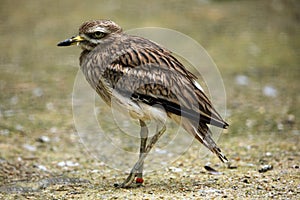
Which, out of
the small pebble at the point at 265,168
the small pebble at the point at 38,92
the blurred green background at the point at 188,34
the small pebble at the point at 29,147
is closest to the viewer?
the small pebble at the point at 265,168

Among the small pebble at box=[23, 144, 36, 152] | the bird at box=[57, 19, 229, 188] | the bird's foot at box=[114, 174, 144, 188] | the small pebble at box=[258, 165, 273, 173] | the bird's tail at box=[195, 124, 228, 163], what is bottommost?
the small pebble at box=[23, 144, 36, 152]

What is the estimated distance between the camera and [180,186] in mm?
6418

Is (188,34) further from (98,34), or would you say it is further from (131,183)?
(131,183)

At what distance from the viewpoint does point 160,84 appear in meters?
6.10

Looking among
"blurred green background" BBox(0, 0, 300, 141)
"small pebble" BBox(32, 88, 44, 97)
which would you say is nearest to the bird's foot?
"blurred green background" BBox(0, 0, 300, 141)

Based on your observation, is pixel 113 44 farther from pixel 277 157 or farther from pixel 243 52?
pixel 243 52

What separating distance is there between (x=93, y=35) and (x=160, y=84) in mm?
984

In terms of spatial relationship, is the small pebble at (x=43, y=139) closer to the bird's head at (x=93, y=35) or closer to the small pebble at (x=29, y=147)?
the small pebble at (x=29, y=147)

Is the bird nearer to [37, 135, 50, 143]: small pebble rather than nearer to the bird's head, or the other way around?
the bird's head

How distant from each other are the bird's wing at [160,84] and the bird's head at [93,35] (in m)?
0.35

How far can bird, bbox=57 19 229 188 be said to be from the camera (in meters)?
6.05

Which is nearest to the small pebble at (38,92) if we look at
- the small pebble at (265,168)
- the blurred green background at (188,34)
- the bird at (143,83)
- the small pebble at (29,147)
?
the blurred green background at (188,34)

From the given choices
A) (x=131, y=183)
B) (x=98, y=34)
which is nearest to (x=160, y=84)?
(x=98, y=34)

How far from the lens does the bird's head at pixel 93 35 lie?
21.2ft
